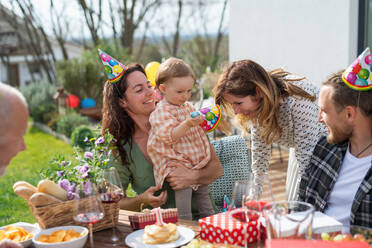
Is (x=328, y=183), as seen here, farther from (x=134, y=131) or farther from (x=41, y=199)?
(x=41, y=199)

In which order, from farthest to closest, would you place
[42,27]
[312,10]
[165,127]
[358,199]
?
[42,27] < [312,10] < [165,127] < [358,199]

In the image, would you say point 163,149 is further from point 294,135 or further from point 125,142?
point 294,135

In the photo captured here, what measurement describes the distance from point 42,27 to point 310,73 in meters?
12.9

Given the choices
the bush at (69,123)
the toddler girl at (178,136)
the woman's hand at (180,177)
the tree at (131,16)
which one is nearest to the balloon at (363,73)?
the toddler girl at (178,136)

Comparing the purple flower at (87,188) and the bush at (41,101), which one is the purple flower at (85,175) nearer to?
the purple flower at (87,188)

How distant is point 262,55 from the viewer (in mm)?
7023

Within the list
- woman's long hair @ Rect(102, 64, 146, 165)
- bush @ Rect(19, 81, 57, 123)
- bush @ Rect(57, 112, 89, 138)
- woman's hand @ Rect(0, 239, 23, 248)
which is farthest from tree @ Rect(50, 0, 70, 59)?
woman's hand @ Rect(0, 239, 23, 248)

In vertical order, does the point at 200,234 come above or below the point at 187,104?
below

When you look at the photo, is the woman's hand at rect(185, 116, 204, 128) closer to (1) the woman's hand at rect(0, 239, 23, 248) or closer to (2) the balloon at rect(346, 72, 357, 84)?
(2) the balloon at rect(346, 72, 357, 84)

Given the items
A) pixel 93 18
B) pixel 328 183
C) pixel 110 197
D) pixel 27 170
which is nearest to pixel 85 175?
pixel 110 197

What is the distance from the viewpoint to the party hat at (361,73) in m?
1.77

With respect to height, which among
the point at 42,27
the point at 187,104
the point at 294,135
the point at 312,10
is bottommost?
the point at 294,135

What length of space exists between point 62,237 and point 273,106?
1352 millimetres

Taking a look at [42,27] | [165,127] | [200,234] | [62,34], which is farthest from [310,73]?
[62,34]
